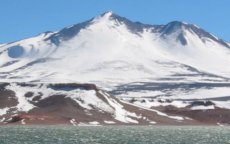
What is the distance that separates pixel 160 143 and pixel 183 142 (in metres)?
5.19

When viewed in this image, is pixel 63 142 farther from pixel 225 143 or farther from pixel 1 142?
pixel 225 143

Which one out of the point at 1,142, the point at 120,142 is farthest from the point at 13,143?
the point at 120,142

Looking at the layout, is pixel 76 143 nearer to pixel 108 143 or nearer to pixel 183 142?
pixel 108 143

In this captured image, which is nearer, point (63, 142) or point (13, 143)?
point (13, 143)

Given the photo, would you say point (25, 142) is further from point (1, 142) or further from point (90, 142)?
point (90, 142)

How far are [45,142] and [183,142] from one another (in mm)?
21908

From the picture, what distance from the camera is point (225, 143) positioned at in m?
104

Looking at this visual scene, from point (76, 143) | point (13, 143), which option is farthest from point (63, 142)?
point (13, 143)

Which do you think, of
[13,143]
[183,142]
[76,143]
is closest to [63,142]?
[76,143]

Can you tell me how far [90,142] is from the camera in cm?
10206

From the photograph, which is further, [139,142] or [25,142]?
[139,142]

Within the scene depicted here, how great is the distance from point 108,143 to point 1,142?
15443 mm

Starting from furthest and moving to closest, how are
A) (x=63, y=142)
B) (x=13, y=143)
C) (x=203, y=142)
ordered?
1. (x=203, y=142)
2. (x=63, y=142)
3. (x=13, y=143)

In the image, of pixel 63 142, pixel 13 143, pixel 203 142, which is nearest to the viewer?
pixel 13 143
